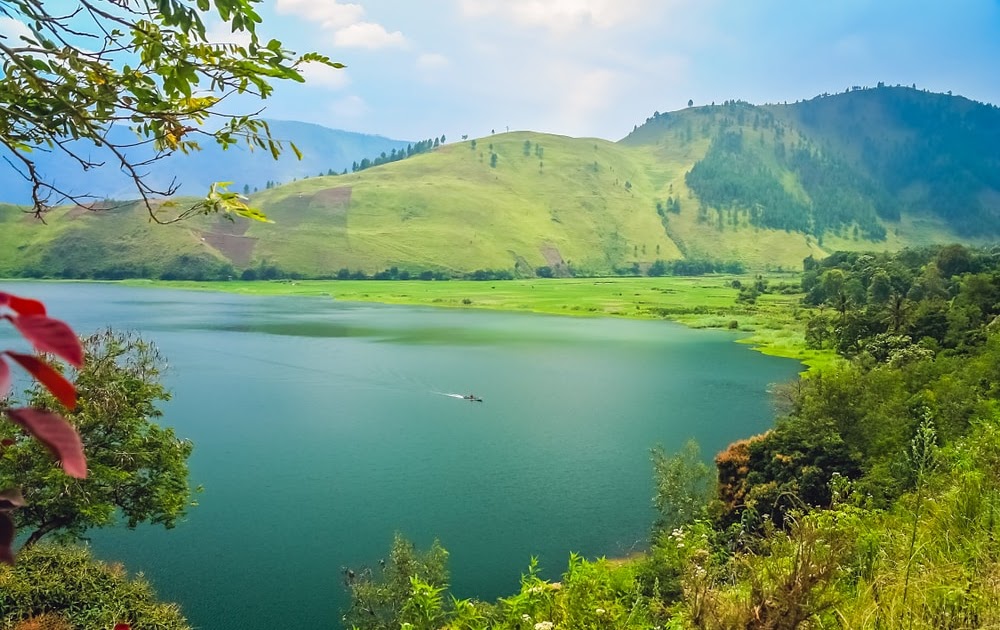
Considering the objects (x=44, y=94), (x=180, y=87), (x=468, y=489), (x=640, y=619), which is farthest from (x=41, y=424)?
(x=468, y=489)

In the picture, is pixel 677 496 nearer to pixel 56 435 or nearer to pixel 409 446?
pixel 409 446

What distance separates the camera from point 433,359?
53.9 m

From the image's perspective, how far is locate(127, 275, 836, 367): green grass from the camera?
7056 centimetres

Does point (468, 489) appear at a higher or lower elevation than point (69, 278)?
lower

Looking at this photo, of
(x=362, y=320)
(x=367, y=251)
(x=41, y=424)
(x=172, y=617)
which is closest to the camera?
(x=41, y=424)

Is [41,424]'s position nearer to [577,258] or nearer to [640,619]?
[640,619]

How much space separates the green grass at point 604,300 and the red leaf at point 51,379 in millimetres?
56884

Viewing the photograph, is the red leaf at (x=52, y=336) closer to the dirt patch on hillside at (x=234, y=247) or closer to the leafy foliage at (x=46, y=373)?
the leafy foliage at (x=46, y=373)

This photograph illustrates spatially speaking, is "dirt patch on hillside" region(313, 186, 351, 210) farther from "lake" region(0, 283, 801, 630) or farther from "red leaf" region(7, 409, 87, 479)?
"red leaf" region(7, 409, 87, 479)

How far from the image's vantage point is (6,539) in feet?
4.29

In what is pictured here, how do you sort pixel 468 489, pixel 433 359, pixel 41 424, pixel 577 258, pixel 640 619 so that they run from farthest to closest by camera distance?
pixel 577 258 → pixel 433 359 → pixel 468 489 → pixel 640 619 → pixel 41 424

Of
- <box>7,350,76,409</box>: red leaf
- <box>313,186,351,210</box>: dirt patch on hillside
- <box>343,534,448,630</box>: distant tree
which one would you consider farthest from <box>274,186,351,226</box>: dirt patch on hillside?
<box>7,350,76,409</box>: red leaf

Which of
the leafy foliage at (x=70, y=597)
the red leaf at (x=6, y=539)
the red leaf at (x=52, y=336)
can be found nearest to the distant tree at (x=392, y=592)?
the leafy foliage at (x=70, y=597)

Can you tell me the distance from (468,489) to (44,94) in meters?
23.6
